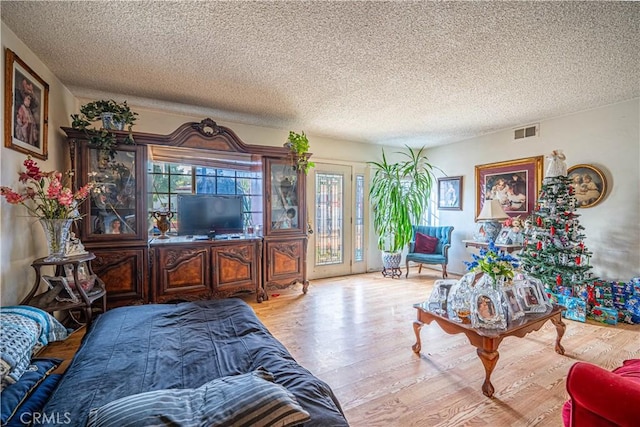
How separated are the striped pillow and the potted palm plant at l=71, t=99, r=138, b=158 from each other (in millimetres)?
2843

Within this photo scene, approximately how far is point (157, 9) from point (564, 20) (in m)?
2.63

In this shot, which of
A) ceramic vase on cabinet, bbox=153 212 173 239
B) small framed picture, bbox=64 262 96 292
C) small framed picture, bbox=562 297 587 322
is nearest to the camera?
small framed picture, bbox=64 262 96 292

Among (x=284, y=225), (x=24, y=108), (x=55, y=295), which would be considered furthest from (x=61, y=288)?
(x=284, y=225)

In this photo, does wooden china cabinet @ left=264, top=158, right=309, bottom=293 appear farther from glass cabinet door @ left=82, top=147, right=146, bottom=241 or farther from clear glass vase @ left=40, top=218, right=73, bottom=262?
clear glass vase @ left=40, top=218, right=73, bottom=262

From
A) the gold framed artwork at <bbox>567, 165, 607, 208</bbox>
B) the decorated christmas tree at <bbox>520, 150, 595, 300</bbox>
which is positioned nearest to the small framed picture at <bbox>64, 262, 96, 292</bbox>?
the decorated christmas tree at <bbox>520, 150, 595, 300</bbox>

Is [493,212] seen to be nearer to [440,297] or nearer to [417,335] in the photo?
[440,297]

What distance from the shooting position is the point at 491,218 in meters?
4.23

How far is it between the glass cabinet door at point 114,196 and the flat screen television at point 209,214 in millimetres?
469

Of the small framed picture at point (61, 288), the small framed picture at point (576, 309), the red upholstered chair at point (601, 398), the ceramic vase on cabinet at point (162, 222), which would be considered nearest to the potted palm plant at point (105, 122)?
the ceramic vase on cabinet at point (162, 222)

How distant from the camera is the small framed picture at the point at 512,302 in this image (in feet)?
7.03

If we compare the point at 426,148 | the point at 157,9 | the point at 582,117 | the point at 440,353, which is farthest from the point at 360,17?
the point at 426,148

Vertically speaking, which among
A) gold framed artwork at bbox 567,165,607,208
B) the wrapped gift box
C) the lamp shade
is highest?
gold framed artwork at bbox 567,165,607,208

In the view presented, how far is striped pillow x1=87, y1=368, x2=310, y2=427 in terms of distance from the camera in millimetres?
832

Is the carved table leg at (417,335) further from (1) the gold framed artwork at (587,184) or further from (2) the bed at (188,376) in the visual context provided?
(1) the gold framed artwork at (587,184)
